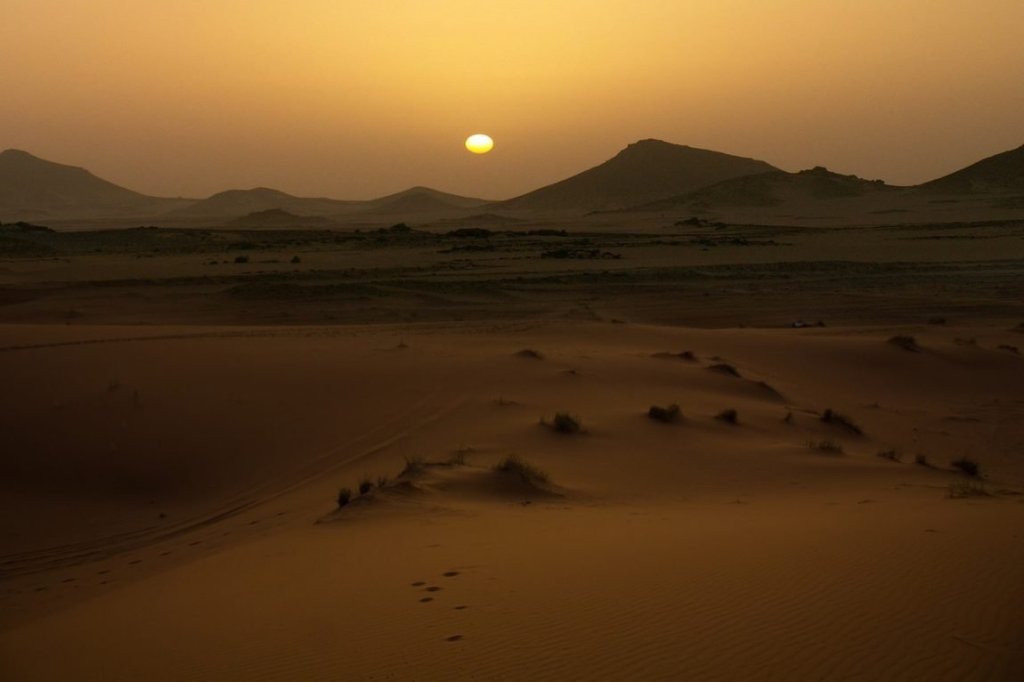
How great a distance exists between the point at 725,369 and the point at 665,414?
493 centimetres

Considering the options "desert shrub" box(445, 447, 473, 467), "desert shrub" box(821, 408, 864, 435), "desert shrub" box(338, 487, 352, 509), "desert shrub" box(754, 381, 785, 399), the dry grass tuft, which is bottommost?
"desert shrub" box(821, 408, 864, 435)

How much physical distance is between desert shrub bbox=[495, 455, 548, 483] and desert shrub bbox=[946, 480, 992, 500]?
440 centimetres

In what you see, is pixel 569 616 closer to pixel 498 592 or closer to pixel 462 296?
pixel 498 592

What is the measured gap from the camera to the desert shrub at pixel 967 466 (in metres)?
12.9

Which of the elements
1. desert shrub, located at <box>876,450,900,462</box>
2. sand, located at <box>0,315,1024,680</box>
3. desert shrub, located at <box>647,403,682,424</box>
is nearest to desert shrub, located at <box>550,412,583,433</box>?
sand, located at <box>0,315,1024,680</box>

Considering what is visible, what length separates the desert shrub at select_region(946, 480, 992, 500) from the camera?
10.3 metres

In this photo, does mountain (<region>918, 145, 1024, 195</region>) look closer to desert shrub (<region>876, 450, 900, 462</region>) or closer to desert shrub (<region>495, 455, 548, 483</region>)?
desert shrub (<region>876, 450, 900, 462</region>)

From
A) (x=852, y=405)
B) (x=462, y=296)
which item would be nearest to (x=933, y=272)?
(x=462, y=296)

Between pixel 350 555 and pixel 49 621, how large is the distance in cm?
236

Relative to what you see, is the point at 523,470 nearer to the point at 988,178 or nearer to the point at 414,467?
the point at 414,467

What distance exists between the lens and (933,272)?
126 feet

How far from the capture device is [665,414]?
1452 cm

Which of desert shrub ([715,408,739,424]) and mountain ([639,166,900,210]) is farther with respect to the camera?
mountain ([639,166,900,210])

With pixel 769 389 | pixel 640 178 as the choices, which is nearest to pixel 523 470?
pixel 769 389
